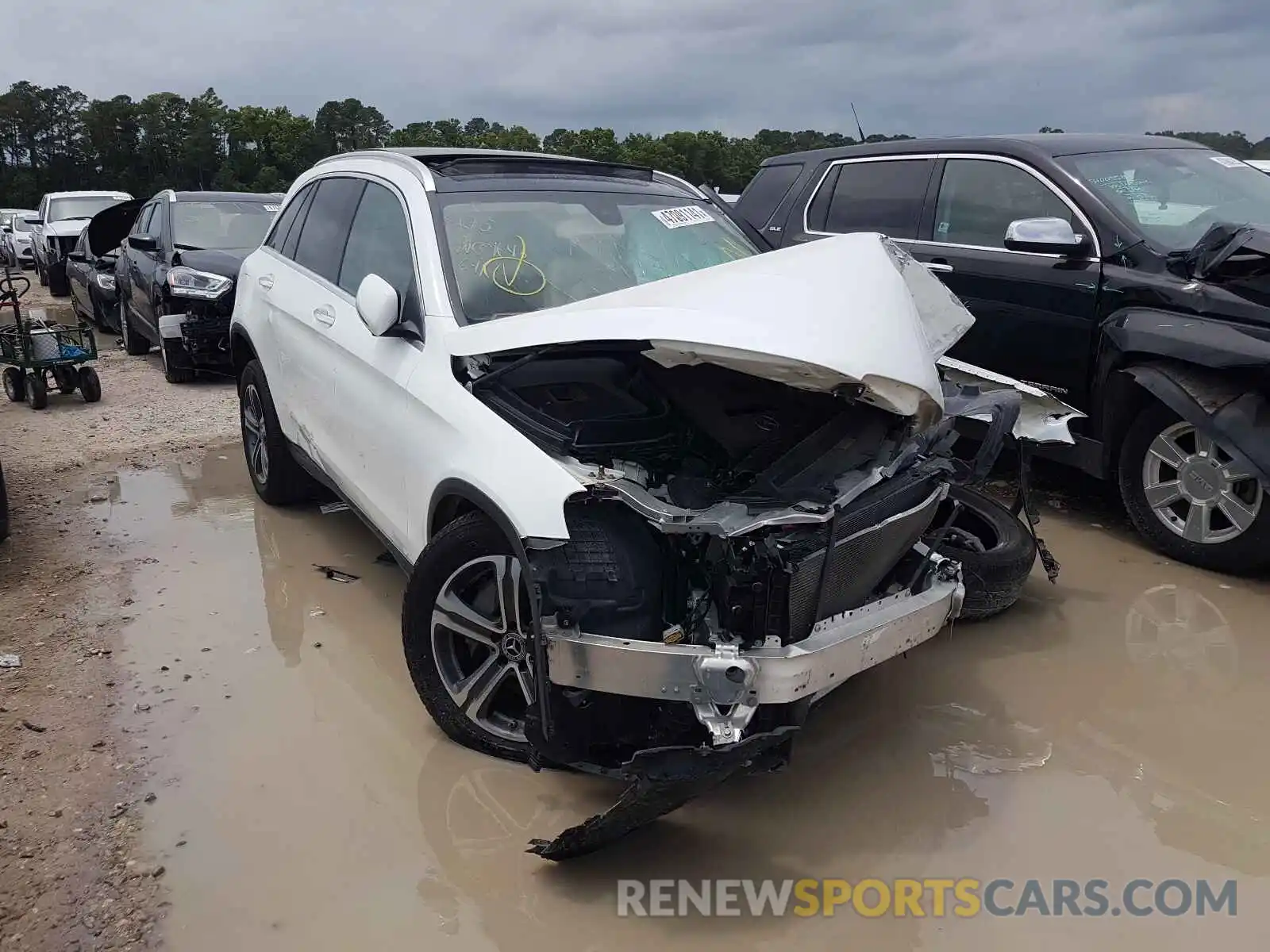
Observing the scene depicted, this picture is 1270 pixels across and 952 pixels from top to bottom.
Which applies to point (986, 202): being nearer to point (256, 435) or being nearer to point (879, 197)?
point (879, 197)

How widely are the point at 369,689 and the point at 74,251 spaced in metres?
13.5

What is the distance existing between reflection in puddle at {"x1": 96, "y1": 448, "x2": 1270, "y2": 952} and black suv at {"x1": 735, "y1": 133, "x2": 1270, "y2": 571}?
564mm

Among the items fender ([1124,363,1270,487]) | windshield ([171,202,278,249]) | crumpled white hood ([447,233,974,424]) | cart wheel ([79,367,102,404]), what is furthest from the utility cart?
fender ([1124,363,1270,487])

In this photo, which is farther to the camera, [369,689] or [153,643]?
[153,643]

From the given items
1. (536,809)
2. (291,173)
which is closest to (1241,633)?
(536,809)

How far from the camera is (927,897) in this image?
9.05 feet

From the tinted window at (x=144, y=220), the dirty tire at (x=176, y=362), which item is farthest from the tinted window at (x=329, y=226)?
the tinted window at (x=144, y=220)

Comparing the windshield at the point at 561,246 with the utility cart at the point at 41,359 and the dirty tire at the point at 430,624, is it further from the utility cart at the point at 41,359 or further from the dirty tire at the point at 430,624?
the utility cart at the point at 41,359

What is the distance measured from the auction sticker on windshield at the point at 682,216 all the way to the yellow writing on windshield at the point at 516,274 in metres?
0.78

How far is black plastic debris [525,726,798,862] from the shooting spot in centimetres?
259

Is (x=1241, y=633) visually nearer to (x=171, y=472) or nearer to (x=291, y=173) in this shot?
(x=171, y=472)

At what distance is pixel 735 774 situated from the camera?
2.64 metres

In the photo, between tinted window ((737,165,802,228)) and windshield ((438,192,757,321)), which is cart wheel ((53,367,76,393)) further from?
windshield ((438,192,757,321))

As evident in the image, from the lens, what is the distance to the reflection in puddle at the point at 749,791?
106 inches
